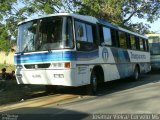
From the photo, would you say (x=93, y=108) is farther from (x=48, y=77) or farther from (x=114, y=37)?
(x=114, y=37)

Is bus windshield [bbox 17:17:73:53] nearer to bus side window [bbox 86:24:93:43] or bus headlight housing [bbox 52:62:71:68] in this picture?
bus headlight housing [bbox 52:62:71:68]

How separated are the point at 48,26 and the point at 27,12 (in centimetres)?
1013

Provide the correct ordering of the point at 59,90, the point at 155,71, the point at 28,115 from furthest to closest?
the point at 155,71 < the point at 59,90 < the point at 28,115

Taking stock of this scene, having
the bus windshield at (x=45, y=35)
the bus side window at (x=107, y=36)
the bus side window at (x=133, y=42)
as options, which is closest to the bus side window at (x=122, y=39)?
the bus side window at (x=133, y=42)

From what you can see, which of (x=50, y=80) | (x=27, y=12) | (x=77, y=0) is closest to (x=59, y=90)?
(x=50, y=80)

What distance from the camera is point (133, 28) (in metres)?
31.8

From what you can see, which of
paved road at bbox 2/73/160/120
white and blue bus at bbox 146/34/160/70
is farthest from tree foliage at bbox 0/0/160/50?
paved road at bbox 2/73/160/120

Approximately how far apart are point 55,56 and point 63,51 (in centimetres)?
36

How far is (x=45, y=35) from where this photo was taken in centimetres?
1370

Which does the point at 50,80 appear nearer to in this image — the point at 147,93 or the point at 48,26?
the point at 48,26

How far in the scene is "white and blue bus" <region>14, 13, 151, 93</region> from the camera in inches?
516

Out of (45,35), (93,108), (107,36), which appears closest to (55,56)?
(45,35)

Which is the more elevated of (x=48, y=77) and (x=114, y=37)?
(x=114, y=37)

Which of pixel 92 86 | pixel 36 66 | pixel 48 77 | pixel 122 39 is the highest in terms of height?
pixel 122 39
